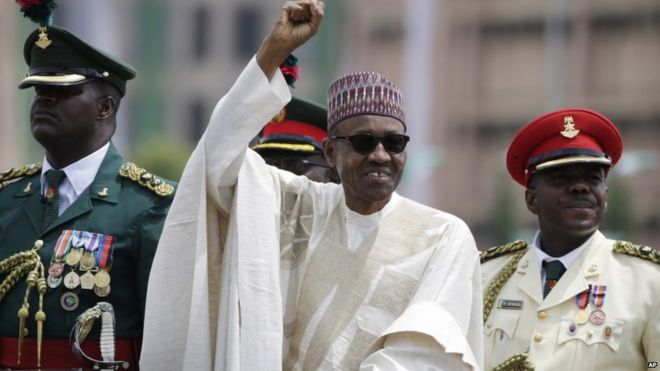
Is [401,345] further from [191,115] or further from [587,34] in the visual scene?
[191,115]

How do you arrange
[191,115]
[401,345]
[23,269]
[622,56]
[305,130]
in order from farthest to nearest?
[191,115] → [622,56] → [305,130] → [23,269] → [401,345]

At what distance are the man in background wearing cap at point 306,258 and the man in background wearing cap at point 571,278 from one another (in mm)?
1089

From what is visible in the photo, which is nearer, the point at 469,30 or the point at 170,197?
the point at 170,197

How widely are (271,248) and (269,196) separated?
22cm

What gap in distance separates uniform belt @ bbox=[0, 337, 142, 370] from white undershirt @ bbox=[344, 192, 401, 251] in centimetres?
121

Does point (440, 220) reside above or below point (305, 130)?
below

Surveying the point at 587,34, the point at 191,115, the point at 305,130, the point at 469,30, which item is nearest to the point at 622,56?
the point at 587,34

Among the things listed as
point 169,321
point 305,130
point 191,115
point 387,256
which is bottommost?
point 169,321

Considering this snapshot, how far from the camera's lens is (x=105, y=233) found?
798 cm

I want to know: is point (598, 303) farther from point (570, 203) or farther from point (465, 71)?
point (465, 71)

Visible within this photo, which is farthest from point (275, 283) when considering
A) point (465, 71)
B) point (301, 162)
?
point (465, 71)

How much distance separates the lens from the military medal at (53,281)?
7.89 meters

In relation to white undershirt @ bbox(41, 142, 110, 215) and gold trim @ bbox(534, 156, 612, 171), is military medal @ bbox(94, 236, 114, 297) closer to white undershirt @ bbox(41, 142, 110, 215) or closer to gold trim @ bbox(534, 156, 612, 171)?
white undershirt @ bbox(41, 142, 110, 215)

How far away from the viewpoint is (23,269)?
7934 mm
